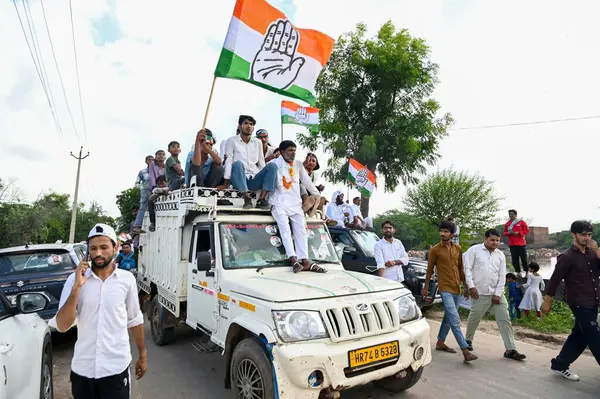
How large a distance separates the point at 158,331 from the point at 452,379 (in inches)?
169

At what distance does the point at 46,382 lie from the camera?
3.36 meters

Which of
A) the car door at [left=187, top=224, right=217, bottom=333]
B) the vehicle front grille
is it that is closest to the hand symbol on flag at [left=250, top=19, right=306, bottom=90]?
the car door at [left=187, top=224, right=217, bottom=333]

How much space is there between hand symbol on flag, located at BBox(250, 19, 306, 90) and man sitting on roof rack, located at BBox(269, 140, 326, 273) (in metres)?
1.48

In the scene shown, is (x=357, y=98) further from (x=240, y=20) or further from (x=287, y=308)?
(x=287, y=308)

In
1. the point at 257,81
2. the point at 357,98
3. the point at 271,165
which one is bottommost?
the point at 271,165

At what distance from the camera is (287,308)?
307cm

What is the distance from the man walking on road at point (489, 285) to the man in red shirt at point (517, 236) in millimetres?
5576

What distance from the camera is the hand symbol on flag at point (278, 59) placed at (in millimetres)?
5801

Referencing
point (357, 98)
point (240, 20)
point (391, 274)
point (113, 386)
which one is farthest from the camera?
point (357, 98)

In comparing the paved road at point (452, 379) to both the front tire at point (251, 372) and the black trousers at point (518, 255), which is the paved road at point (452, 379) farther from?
the black trousers at point (518, 255)

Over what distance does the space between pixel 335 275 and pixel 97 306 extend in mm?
2474

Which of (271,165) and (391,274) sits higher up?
(271,165)

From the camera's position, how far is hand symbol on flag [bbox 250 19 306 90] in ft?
19.0

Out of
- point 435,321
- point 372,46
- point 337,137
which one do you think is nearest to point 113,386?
point 435,321
